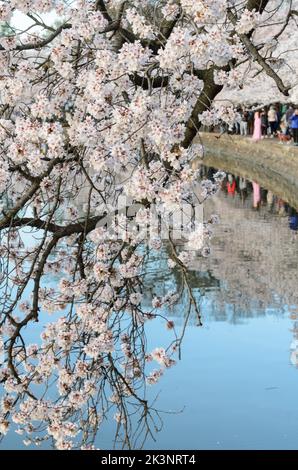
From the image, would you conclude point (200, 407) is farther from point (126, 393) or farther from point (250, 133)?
point (250, 133)

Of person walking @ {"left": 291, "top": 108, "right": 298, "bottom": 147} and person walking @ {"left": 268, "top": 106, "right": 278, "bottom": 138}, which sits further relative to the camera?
person walking @ {"left": 268, "top": 106, "right": 278, "bottom": 138}

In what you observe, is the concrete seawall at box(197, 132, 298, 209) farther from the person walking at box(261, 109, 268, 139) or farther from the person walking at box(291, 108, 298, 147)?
the person walking at box(261, 109, 268, 139)

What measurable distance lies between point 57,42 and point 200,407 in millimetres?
3850

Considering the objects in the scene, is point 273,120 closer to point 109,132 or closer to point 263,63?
point 263,63

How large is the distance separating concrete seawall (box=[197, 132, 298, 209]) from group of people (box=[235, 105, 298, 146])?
1.36 ft

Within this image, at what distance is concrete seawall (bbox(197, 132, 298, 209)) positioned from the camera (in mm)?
22859

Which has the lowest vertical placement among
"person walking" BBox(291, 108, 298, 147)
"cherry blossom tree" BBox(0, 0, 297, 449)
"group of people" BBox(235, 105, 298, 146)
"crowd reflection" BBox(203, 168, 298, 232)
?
"cherry blossom tree" BBox(0, 0, 297, 449)

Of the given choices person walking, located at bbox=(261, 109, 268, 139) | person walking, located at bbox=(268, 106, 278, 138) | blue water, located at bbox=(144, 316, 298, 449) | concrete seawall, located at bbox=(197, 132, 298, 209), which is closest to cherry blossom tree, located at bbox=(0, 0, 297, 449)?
blue water, located at bbox=(144, 316, 298, 449)

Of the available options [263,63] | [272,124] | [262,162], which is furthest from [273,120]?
Answer: [263,63]

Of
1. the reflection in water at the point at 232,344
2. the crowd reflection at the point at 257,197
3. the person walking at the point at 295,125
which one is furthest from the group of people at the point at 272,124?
the reflection in water at the point at 232,344

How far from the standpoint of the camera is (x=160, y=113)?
17.2 ft
